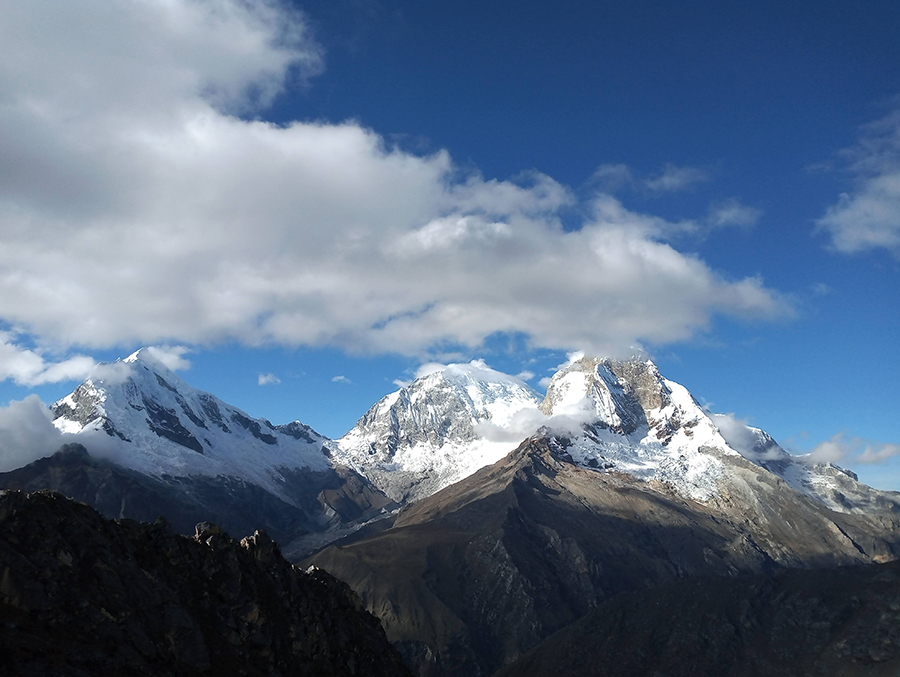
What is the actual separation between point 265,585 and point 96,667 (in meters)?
32.0

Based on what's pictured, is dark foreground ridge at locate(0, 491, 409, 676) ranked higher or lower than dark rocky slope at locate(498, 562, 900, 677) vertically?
higher

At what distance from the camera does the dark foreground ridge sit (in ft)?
144

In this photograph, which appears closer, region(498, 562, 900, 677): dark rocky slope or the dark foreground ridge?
the dark foreground ridge

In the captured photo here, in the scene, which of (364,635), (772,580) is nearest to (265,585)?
(364,635)

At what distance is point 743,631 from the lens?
17325 centimetres

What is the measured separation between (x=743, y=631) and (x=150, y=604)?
544ft

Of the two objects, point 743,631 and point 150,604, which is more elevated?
point 150,604

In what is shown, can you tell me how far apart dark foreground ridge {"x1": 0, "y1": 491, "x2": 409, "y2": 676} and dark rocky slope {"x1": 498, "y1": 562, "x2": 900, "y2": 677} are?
11230cm

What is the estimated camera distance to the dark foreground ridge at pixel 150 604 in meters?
43.8

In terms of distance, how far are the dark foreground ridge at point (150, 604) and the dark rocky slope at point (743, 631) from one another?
112 metres

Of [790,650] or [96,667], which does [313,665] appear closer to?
[96,667]

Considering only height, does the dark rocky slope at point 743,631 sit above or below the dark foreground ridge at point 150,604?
below

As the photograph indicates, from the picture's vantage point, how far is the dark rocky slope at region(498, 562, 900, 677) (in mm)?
150500

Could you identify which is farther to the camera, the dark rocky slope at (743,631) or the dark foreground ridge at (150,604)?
the dark rocky slope at (743,631)
